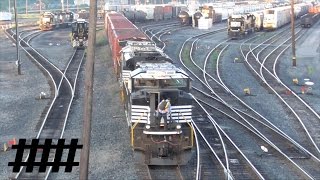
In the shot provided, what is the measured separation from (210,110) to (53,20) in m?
52.6

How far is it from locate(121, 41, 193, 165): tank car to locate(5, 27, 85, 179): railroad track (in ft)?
10.5

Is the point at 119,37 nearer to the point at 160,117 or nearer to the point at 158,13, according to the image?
the point at 160,117

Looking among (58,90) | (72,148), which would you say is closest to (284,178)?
(72,148)

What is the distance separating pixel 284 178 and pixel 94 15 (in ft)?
29.3

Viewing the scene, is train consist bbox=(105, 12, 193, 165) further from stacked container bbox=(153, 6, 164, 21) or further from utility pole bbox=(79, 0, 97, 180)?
stacked container bbox=(153, 6, 164, 21)

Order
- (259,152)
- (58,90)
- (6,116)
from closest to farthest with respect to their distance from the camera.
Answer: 1. (259,152)
2. (6,116)
3. (58,90)

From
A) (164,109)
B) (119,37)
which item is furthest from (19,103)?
(164,109)

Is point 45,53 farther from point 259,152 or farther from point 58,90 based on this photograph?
point 259,152

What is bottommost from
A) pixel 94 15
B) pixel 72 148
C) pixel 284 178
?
pixel 284 178

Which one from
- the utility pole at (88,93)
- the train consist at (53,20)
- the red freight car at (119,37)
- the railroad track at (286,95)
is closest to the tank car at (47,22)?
the train consist at (53,20)

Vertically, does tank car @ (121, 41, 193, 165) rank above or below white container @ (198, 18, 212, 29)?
below

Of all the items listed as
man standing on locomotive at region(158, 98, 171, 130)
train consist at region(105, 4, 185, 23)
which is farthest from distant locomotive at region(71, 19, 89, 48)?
man standing on locomotive at region(158, 98, 171, 130)

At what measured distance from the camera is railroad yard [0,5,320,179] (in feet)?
56.9

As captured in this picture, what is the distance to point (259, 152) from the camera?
62.8ft
